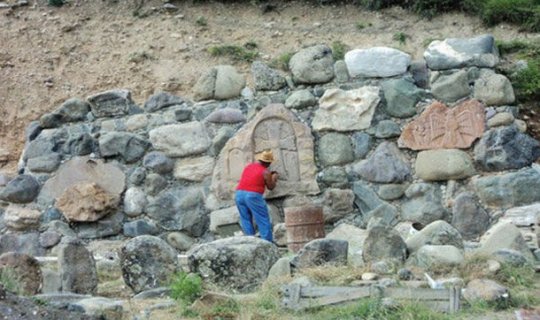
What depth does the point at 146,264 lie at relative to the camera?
24.0 feet

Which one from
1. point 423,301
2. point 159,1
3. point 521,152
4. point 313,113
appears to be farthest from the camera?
point 159,1

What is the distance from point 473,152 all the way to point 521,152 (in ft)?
1.48

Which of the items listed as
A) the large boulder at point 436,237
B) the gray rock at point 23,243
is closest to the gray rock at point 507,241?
the large boulder at point 436,237

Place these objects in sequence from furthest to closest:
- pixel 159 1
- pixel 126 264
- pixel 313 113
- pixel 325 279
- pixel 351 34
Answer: pixel 159 1
pixel 351 34
pixel 313 113
pixel 126 264
pixel 325 279

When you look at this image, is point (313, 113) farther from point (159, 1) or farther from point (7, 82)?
point (7, 82)

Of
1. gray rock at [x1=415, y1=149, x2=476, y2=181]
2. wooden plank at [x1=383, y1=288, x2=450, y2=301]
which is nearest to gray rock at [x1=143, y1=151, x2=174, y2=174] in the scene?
gray rock at [x1=415, y1=149, x2=476, y2=181]

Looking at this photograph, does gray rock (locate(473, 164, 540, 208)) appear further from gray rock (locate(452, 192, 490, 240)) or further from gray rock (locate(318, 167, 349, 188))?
gray rock (locate(318, 167, 349, 188))

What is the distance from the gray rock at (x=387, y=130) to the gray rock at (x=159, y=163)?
6.98 feet

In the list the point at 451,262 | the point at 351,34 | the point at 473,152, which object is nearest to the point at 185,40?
the point at 351,34

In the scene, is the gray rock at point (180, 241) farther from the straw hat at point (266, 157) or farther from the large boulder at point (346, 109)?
the large boulder at point (346, 109)

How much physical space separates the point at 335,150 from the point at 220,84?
4.65 ft

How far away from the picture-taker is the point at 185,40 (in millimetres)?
11359

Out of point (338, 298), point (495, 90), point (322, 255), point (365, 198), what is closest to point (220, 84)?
point (365, 198)

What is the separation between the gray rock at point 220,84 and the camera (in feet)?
34.5
